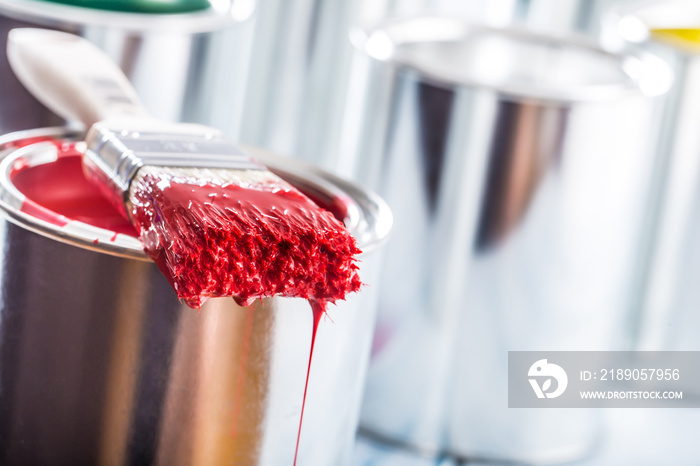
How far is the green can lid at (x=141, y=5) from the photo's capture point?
39.4 inches

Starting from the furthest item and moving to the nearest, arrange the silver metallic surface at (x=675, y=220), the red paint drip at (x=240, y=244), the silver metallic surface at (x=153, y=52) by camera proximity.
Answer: the silver metallic surface at (x=675, y=220) → the silver metallic surface at (x=153, y=52) → the red paint drip at (x=240, y=244)

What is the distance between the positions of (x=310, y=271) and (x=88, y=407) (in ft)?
0.62

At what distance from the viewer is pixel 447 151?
0.97 metres

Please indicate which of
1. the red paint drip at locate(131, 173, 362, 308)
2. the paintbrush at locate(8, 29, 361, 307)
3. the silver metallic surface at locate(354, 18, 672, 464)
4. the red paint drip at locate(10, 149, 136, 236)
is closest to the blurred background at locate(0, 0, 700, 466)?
the silver metallic surface at locate(354, 18, 672, 464)

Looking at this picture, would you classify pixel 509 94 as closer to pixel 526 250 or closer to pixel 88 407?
pixel 526 250

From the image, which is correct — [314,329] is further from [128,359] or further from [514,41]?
[514,41]

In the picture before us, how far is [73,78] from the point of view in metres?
0.79

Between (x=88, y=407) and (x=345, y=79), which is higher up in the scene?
(x=345, y=79)

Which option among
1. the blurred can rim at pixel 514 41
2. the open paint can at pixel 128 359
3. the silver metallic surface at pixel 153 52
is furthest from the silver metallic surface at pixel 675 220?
the open paint can at pixel 128 359

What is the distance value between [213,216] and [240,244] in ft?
0.09

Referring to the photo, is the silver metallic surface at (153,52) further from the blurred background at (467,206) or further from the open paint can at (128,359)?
the open paint can at (128,359)

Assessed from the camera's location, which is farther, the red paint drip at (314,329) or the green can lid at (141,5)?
the green can lid at (141,5)

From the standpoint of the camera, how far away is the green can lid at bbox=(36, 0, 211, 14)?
39.4 inches

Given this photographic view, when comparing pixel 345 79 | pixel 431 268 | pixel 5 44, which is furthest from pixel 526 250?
pixel 5 44
